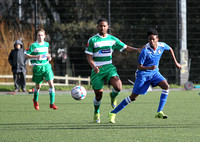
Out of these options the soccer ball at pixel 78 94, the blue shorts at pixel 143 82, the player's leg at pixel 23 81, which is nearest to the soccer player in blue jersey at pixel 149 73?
the blue shorts at pixel 143 82

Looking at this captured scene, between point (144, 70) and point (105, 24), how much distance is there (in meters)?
1.08

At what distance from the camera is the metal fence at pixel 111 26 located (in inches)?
871

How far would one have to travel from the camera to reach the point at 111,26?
2495 centimetres

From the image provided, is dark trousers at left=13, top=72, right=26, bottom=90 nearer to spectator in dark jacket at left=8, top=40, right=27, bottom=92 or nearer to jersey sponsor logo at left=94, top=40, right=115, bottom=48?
spectator in dark jacket at left=8, top=40, right=27, bottom=92

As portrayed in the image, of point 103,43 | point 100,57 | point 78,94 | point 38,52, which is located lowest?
point 78,94

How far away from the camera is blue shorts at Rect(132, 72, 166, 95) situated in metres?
8.13

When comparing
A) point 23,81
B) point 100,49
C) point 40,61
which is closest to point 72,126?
point 100,49

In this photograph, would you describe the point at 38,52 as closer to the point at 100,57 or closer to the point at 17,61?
the point at 100,57

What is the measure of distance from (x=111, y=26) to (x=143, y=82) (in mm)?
17025

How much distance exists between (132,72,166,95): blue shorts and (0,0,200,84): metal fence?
12.7 metres

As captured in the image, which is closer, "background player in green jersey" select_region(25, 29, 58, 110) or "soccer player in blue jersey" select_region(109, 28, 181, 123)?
"soccer player in blue jersey" select_region(109, 28, 181, 123)

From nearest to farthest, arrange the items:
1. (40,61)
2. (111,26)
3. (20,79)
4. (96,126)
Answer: (96,126) → (40,61) → (20,79) → (111,26)

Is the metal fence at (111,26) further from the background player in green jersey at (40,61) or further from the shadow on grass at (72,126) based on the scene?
the shadow on grass at (72,126)

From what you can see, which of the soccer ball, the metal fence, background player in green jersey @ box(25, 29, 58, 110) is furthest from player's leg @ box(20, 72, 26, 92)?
the soccer ball
